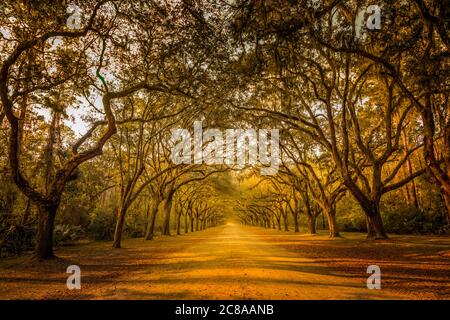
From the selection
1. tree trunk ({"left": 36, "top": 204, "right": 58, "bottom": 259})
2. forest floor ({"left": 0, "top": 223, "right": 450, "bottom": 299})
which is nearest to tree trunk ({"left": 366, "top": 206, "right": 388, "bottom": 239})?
forest floor ({"left": 0, "top": 223, "right": 450, "bottom": 299})

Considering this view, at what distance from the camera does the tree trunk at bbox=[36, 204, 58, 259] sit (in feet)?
35.8

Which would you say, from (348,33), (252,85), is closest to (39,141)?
(252,85)

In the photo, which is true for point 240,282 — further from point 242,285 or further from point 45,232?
point 45,232

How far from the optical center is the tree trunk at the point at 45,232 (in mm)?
10898

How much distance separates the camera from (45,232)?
10984mm

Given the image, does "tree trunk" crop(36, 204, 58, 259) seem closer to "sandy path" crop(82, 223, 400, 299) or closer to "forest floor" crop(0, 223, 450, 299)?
"forest floor" crop(0, 223, 450, 299)

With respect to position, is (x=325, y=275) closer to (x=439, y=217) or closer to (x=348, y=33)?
(x=348, y=33)

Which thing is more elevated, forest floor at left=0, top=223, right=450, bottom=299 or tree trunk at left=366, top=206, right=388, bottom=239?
tree trunk at left=366, top=206, right=388, bottom=239

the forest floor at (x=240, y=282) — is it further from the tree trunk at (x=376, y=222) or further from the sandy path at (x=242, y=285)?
the tree trunk at (x=376, y=222)

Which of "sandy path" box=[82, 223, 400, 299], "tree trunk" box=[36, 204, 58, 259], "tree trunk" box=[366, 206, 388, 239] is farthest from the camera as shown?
"tree trunk" box=[366, 206, 388, 239]

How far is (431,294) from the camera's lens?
214 inches

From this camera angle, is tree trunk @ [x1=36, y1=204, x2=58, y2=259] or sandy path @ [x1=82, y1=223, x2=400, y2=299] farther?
tree trunk @ [x1=36, y1=204, x2=58, y2=259]

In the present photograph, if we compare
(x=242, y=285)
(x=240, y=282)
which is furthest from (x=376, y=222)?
(x=242, y=285)

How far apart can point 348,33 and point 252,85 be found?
5943 mm
